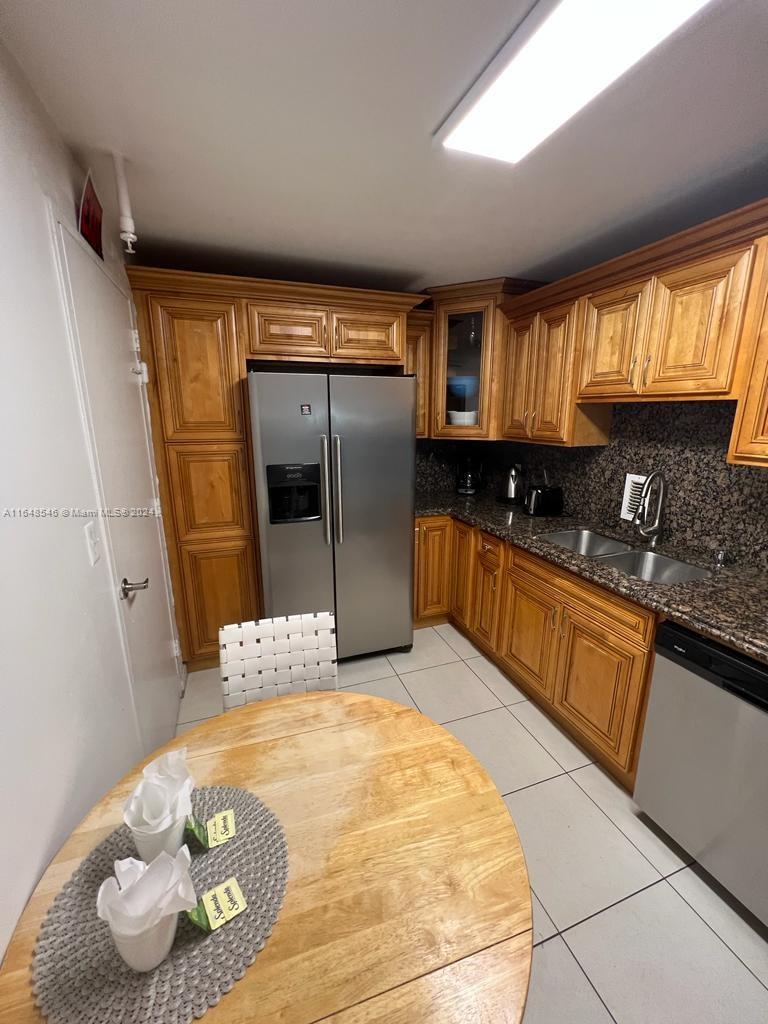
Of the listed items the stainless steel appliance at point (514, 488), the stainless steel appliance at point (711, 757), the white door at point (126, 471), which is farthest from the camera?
the stainless steel appliance at point (514, 488)

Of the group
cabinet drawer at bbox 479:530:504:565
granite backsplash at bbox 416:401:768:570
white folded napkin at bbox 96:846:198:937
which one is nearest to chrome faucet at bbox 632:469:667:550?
granite backsplash at bbox 416:401:768:570

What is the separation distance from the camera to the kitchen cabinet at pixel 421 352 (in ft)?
9.15

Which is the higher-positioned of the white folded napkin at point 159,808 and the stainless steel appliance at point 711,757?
the white folded napkin at point 159,808

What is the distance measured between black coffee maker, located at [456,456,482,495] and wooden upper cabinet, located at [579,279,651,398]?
1.21 metres

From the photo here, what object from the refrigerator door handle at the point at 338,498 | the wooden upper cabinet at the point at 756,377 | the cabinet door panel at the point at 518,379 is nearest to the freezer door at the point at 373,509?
the refrigerator door handle at the point at 338,498

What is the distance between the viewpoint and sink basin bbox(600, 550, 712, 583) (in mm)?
1868

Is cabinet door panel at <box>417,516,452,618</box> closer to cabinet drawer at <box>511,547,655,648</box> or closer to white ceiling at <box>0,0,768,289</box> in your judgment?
cabinet drawer at <box>511,547,655,648</box>

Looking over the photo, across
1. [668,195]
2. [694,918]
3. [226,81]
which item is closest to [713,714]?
[694,918]

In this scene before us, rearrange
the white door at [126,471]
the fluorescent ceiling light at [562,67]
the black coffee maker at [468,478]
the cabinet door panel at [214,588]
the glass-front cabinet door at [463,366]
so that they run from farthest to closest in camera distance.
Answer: the black coffee maker at [468,478], the glass-front cabinet door at [463,366], the cabinet door panel at [214,588], the white door at [126,471], the fluorescent ceiling light at [562,67]

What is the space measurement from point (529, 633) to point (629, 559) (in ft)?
2.07

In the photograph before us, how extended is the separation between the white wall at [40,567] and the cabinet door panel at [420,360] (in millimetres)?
1944

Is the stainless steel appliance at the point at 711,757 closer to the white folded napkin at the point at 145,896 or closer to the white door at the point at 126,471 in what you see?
the white folded napkin at the point at 145,896

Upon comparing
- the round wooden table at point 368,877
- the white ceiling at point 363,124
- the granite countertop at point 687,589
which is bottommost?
the round wooden table at point 368,877

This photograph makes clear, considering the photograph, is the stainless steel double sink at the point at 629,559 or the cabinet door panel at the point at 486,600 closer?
the stainless steel double sink at the point at 629,559
